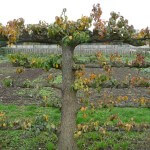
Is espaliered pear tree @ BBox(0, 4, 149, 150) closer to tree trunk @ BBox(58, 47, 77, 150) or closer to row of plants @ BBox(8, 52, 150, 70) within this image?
tree trunk @ BBox(58, 47, 77, 150)

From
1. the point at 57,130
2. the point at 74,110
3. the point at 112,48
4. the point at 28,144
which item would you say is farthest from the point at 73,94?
the point at 112,48

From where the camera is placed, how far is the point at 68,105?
19.0 ft

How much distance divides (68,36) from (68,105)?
1076mm

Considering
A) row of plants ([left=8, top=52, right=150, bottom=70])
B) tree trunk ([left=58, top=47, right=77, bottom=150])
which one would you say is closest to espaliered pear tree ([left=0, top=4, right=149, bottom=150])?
tree trunk ([left=58, top=47, right=77, bottom=150])

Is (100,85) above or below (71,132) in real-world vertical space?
above

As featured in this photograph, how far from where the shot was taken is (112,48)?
99.9 ft

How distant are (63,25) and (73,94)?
105cm

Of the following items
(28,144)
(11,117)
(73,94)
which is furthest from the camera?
(11,117)

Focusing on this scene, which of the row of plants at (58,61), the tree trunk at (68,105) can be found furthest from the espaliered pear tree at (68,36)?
the row of plants at (58,61)

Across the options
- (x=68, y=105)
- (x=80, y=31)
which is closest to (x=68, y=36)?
(x=80, y=31)

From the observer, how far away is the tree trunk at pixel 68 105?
566 centimetres

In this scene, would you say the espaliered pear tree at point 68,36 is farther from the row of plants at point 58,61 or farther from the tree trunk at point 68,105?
the row of plants at point 58,61

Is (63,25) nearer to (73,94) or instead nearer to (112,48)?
(73,94)

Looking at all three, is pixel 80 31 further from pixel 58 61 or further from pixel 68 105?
pixel 68 105
